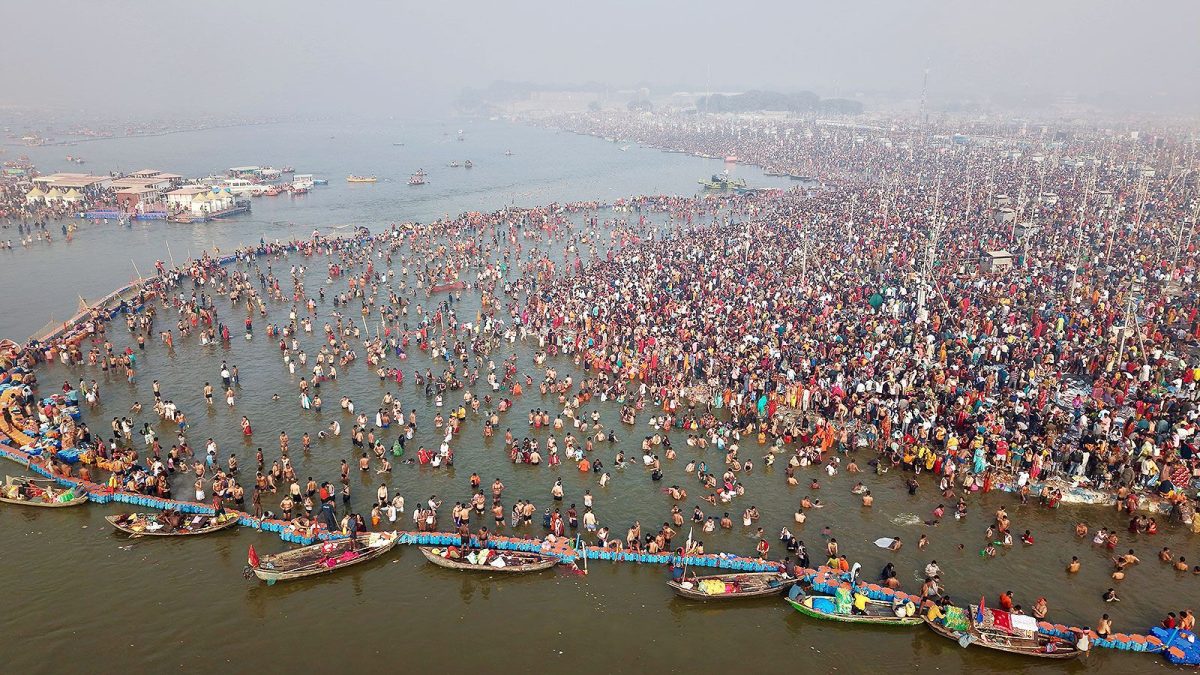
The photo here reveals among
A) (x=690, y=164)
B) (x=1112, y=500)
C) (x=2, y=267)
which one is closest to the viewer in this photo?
(x=1112, y=500)

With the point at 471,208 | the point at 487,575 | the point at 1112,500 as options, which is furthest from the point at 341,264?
the point at 1112,500

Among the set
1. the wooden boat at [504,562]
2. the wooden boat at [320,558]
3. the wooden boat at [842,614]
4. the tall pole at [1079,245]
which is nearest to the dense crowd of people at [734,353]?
the tall pole at [1079,245]

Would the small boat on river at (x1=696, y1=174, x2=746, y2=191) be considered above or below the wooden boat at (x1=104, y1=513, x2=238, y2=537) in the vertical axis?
above

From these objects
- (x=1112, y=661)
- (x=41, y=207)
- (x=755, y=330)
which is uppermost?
(x=41, y=207)

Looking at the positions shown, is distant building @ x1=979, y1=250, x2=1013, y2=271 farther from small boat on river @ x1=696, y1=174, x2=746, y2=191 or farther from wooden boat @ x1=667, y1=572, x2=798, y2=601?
small boat on river @ x1=696, y1=174, x2=746, y2=191

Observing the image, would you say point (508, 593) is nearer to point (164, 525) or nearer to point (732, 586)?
point (732, 586)

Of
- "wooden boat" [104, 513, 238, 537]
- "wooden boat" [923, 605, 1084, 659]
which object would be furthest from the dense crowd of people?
"wooden boat" [923, 605, 1084, 659]

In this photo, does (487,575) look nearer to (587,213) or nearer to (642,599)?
(642,599)

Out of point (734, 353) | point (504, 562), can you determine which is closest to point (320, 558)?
point (504, 562)
